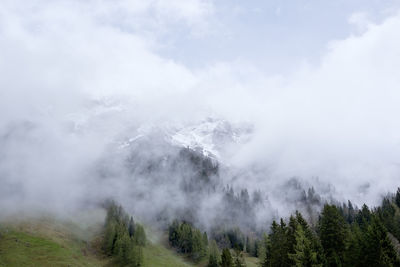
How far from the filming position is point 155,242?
189 m

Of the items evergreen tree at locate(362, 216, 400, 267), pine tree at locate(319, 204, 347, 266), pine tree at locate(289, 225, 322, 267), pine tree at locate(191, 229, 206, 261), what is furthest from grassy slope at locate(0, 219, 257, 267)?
evergreen tree at locate(362, 216, 400, 267)

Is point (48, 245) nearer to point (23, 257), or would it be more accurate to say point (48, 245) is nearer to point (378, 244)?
point (23, 257)

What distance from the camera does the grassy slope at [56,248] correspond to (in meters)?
124

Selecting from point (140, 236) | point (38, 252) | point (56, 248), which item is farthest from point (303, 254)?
point (140, 236)

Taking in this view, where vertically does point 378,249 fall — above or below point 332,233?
below

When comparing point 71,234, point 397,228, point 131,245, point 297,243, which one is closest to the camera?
point 297,243

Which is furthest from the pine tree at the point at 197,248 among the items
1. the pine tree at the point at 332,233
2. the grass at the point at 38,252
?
the pine tree at the point at 332,233

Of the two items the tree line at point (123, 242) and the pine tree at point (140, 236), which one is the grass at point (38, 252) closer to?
the tree line at point (123, 242)

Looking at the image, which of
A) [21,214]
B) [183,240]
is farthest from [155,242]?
[21,214]

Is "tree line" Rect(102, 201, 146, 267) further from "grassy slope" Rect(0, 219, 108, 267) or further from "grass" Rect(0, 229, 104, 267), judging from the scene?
"grass" Rect(0, 229, 104, 267)

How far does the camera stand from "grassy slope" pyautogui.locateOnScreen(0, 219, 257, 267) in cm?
12408

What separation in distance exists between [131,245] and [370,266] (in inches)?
4213

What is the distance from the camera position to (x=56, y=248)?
138 m

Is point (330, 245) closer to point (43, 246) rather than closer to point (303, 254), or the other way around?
point (303, 254)
